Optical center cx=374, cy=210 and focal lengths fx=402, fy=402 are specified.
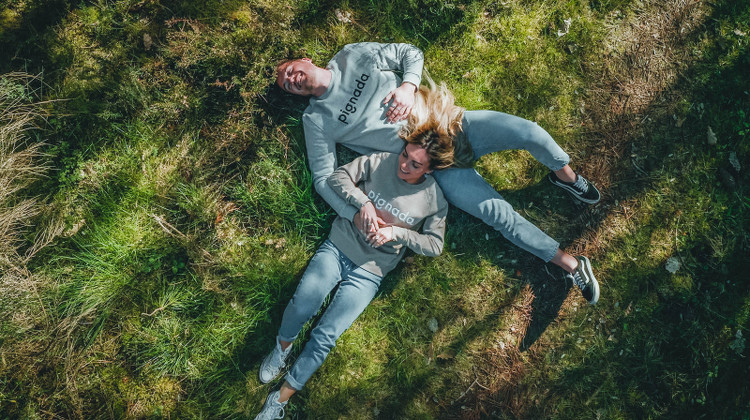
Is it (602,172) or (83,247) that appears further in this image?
(602,172)

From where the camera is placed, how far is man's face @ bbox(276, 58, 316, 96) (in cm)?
378

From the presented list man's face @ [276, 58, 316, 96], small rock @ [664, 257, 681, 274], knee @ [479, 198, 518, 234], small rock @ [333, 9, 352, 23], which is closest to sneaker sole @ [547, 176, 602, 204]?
knee @ [479, 198, 518, 234]

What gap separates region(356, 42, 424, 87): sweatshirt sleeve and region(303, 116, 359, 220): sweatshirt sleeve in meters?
0.94

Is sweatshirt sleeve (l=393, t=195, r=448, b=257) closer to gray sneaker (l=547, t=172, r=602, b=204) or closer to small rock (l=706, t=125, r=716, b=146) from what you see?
gray sneaker (l=547, t=172, r=602, b=204)

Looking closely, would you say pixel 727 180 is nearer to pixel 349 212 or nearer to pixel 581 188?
pixel 581 188

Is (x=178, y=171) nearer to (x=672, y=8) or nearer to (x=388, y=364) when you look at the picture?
(x=388, y=364)

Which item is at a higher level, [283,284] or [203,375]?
[283,284]

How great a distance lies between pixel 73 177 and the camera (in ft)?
13.5

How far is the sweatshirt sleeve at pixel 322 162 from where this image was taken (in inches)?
153

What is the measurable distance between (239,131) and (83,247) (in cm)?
194

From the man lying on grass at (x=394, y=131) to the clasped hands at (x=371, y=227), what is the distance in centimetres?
4

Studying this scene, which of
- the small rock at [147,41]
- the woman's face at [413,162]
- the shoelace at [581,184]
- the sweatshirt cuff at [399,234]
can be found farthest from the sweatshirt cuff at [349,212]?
the small rock at [147,41]

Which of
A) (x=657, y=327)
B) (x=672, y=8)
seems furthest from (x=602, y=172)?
(x=672, y=8)

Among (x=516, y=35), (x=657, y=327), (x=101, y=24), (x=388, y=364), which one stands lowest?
(x=388, y=364)
